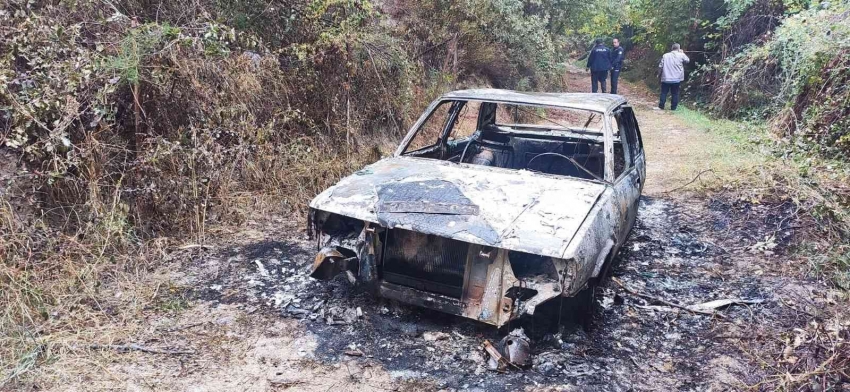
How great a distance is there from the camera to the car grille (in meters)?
3.45

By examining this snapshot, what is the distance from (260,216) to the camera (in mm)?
5570

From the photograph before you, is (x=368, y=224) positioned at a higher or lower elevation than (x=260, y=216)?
higher

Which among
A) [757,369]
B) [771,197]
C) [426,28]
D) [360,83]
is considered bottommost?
[757,369]

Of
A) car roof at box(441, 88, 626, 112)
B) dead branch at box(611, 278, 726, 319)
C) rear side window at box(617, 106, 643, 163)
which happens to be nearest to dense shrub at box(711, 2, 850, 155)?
rear side window at box(617, 106, 643, 163)

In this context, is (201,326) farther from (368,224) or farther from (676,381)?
(676,381)

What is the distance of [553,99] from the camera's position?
440 cm

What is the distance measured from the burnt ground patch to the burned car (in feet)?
0.98

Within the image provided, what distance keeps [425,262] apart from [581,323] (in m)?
1.14

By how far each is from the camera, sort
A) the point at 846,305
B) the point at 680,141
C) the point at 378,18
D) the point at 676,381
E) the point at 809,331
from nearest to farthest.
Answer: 1. the point at 676,381
2. the point at 809,331
3. the point at 846,305
4. the point at 378,18
5. the point at 680,141

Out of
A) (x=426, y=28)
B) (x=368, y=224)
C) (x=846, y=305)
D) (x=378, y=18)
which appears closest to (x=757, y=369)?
(x=846, y=305)

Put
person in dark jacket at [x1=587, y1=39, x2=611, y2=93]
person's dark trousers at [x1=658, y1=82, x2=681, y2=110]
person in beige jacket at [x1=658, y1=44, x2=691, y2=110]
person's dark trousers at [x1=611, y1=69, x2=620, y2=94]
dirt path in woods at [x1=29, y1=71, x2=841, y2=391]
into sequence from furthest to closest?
person's dark trousers at [x1=611, y1=69, x2=620, y2=94] < person in dark jacket at [x1=587, y1=39, x2=611, y2=93] < person's dark trousers at [x1=658, y1=82, x2=681, y2=110] < person in beige jacket at [x1=658, y1=44, x2=691, y2=110] < dirt path in woods at [x1=29, y1=71, x2=841, y2=391]

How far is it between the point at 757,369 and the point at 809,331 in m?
0.52

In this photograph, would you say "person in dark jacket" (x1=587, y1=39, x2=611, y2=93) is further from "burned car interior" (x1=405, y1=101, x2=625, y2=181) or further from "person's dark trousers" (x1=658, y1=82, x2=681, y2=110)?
"burned car interior" (x1=405, y1=101, x2=625, y2=181)

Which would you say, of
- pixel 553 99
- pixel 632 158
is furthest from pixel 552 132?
pixel 553 99
